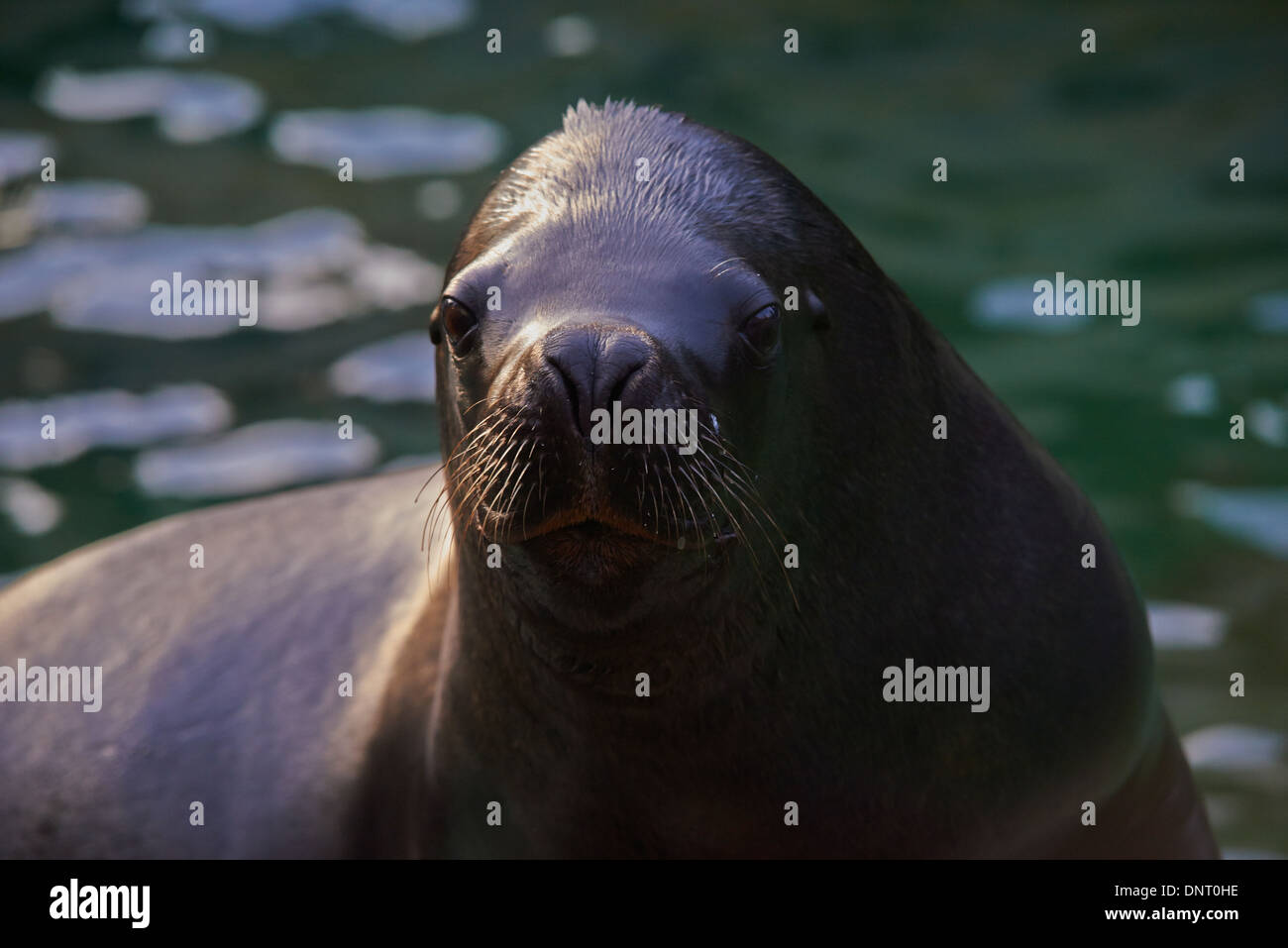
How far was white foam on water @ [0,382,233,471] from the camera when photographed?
927 centimetres

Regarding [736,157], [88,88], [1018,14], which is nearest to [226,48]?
[88,88]

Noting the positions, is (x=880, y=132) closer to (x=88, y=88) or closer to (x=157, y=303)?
(x=157, y=303)

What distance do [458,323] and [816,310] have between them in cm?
80

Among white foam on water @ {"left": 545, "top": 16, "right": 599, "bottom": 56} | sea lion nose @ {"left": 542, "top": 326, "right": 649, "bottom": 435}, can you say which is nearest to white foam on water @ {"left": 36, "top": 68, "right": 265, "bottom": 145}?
white foam on water @ {"left": 545, "top": 16, "right": 599, "bottom": 56}

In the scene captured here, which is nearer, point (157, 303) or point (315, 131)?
point (157, 303)

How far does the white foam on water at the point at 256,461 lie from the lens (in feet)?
29.1

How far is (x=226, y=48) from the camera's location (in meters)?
12.6

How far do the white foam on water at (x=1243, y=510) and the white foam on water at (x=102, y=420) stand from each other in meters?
5.41

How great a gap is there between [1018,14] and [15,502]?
7.54 meters

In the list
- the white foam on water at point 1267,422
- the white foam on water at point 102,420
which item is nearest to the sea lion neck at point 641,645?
the white foam on water at point 1267,422

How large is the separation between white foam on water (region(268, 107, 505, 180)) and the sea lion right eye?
26.1 feet

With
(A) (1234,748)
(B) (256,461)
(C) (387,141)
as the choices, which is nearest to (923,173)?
(C) (387,141)

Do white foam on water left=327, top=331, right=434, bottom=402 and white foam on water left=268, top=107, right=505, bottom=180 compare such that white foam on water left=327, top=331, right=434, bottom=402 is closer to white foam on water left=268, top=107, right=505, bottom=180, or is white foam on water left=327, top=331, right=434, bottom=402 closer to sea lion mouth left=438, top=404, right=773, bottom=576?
white foam on water left=268, top=107, right=505, bottom=180

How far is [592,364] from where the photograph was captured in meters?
3.01
